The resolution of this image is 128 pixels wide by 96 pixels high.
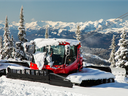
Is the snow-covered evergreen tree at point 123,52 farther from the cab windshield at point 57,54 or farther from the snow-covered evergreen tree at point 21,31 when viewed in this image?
the cab windshield at point 57,54

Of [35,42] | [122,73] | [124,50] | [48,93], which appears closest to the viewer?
[48,93]

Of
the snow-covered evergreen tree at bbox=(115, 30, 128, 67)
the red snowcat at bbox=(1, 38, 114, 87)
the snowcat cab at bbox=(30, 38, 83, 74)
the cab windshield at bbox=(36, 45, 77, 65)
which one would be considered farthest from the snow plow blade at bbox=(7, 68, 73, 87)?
the snow-covered evergreen tree at bbox=(115, 30, 128, 67)

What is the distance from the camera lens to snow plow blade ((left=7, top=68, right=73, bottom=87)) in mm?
9398

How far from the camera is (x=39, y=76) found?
10336mm

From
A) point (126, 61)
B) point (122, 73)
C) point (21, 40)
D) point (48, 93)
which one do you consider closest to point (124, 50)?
point (126, 61)

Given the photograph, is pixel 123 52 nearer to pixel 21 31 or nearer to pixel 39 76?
pixel 21 31

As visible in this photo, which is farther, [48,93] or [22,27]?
[22,27]

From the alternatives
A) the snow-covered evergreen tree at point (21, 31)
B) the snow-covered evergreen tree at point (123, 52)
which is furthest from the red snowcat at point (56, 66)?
the snow-covered evergreen tree at point (21, 31)

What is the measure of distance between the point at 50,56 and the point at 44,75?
139 centimetres

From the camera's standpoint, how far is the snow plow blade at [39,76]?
9.40m

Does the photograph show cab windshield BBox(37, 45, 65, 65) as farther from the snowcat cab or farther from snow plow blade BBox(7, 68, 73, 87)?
snow plow blade BBox(7, 68, 73, 87)

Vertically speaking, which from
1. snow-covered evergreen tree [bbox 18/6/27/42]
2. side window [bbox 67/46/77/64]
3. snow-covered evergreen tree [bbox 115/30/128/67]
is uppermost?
snow-covered evergreen tree [bbox 18/6/27/42]

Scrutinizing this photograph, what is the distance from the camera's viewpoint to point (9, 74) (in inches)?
467

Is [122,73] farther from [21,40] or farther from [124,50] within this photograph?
[21,40]
